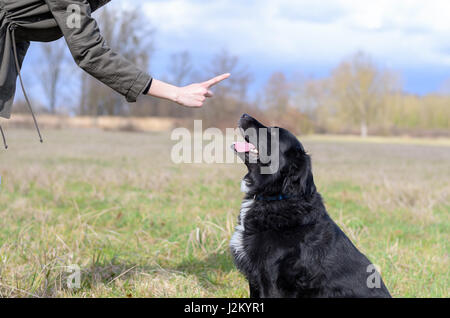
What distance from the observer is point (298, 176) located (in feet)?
9.78

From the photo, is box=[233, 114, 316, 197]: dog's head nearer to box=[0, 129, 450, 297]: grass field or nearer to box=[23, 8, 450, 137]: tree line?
box=[0, 129, 450, 297]: grass field

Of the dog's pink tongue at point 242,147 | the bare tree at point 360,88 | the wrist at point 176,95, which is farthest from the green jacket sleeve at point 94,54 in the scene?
the bare tree at point 360,88

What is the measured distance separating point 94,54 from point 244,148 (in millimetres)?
1390

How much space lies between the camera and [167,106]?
4219 centimetres

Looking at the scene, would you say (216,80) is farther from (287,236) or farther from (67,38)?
Answer: (287,236)

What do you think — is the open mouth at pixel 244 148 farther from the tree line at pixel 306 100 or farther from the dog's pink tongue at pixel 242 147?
the tree line at pixel 306 100

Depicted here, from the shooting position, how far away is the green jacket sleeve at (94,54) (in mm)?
2158

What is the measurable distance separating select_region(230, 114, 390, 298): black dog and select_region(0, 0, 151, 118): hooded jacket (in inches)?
46.2

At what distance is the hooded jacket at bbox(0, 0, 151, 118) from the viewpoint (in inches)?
84.7

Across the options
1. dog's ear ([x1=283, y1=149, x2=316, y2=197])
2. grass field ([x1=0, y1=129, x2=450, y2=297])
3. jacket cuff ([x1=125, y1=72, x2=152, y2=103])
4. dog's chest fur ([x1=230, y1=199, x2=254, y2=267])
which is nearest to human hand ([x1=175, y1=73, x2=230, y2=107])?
jacket cuff ([x1=125, y1=72, x2=152, y2=103])

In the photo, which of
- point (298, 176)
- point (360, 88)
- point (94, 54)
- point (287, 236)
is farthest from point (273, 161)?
point (360, 88)

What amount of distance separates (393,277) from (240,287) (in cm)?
147
